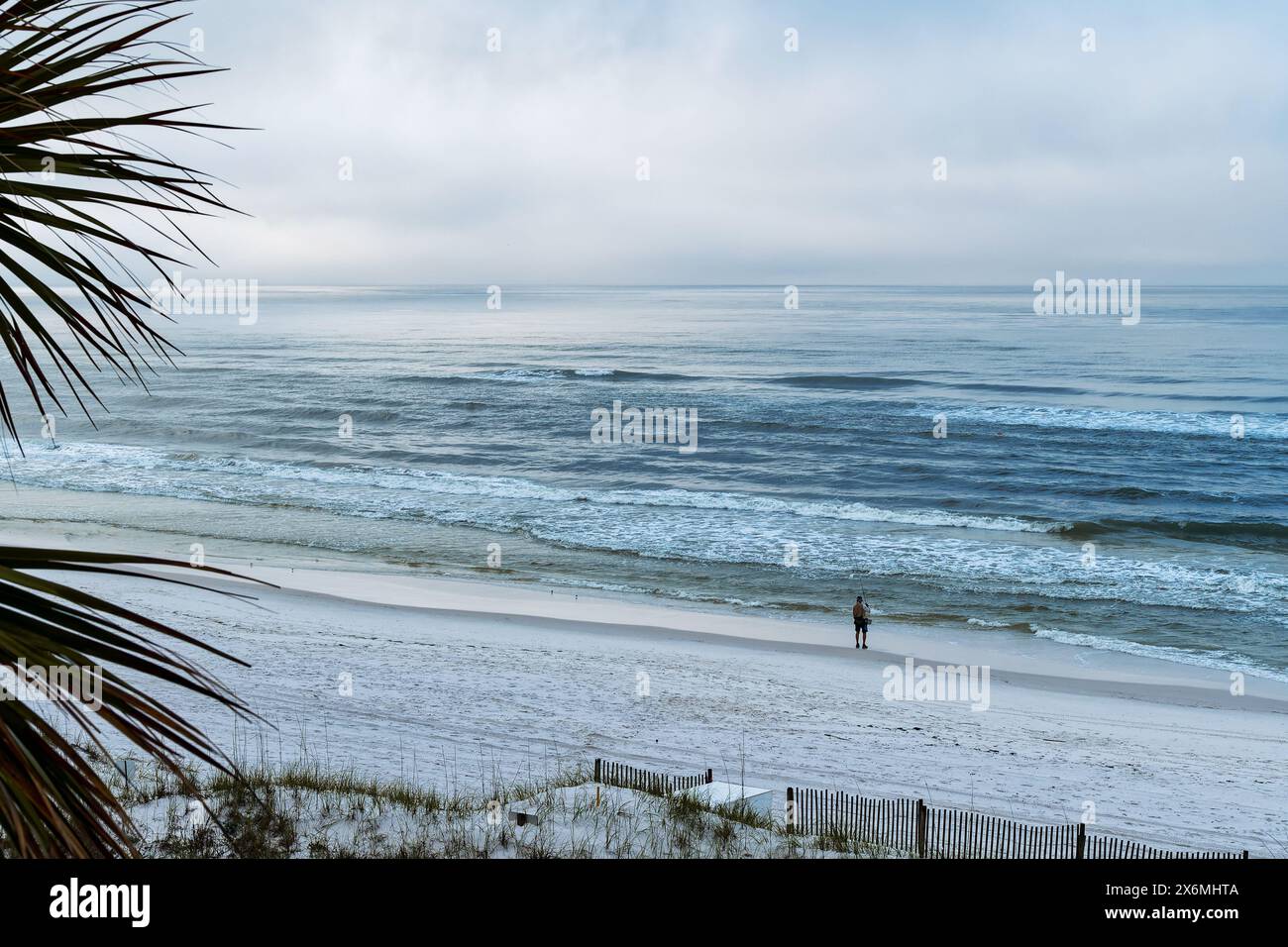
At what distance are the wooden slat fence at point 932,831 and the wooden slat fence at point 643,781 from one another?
1274 millimetres

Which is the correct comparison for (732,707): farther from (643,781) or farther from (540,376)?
(540,376)

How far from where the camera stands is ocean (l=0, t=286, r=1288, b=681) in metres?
24.9

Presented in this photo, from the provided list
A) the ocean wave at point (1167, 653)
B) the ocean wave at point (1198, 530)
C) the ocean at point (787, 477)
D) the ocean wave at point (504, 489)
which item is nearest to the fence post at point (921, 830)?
the ocean at point (787, 477)

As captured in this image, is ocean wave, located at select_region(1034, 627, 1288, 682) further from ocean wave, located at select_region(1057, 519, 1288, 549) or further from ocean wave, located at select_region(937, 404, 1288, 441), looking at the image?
ocean wave, located at select_region(937, 404, 1288, 441)

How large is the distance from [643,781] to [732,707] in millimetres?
5677

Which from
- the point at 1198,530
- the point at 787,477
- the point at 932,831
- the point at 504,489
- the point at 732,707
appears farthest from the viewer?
the point at 787,477

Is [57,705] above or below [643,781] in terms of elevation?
above

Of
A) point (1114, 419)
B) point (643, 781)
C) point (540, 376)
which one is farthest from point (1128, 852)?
point (540, 376)

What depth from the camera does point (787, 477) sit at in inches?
1465

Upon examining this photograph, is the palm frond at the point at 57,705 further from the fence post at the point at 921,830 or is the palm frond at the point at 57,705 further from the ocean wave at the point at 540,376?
the ocean wave at the point at 540,376

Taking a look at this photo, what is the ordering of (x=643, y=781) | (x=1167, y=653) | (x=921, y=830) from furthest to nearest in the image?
(x=1167, y=653) < (x=643, y=781) < (x=921, y=830)

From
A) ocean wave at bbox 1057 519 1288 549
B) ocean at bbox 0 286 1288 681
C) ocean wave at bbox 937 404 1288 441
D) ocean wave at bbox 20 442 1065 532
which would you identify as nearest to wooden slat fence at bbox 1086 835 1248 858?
ocean at bbox 0 286 1288 681

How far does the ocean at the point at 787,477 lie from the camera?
24.9 m

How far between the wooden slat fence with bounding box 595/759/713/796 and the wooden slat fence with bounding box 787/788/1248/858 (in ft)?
4.18
